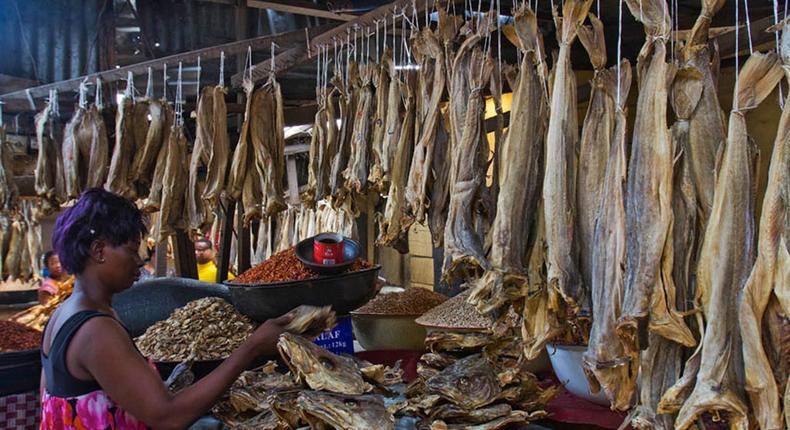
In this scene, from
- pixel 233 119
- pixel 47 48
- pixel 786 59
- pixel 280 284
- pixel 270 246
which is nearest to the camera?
pixel 786 59

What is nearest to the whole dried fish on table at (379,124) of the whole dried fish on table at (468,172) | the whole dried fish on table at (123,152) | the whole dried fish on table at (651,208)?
the whole dried fish on table at (468,172)

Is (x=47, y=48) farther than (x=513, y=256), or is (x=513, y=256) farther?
(x=47, y=48)

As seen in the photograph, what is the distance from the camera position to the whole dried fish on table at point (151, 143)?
3689mm

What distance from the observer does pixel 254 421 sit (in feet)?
7.77

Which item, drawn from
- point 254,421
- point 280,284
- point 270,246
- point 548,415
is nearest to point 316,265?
point 280,284

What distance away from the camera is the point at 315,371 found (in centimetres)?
216

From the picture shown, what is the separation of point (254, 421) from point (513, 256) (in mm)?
1196

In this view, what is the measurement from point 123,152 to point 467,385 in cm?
248

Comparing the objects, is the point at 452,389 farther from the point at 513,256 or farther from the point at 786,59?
the point at 786,59

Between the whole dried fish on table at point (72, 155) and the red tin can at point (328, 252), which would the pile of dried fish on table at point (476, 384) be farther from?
the whole dried fish on table at point (72, 155)

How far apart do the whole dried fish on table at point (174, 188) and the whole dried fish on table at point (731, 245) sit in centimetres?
290

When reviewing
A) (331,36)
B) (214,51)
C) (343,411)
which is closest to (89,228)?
(343,411)

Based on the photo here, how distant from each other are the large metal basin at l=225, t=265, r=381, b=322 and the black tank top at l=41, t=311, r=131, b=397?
91 cm

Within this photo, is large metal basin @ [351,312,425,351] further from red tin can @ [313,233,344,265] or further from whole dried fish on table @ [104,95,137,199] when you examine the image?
whole dried fish on table @ [104,95,137,199]
